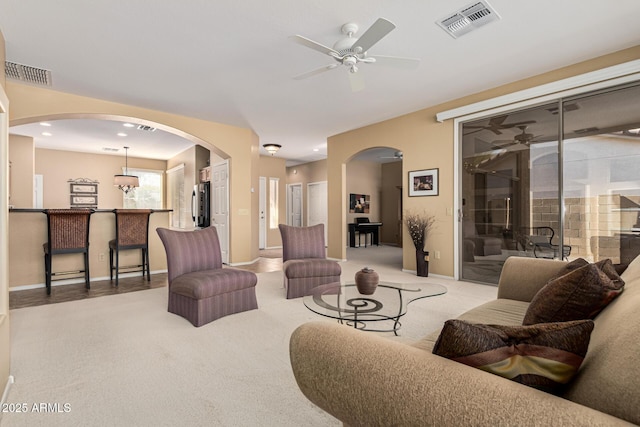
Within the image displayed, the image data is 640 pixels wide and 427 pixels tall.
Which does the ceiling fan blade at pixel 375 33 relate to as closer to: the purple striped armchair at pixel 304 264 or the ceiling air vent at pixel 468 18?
the ceiling air vent at pixel 468 18

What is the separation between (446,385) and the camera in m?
0.72

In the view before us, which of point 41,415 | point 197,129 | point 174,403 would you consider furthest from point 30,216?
point 174,403

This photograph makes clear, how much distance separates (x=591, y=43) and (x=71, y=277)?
7.29 metres

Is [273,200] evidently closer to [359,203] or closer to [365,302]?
[359,203]

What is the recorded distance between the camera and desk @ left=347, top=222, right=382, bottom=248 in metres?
9.74

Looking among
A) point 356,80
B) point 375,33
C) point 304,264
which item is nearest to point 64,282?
point 304,264

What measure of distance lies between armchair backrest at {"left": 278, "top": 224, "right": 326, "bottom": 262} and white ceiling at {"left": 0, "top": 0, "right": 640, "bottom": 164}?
1.99 meters

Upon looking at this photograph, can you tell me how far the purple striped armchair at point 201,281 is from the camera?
2.87m

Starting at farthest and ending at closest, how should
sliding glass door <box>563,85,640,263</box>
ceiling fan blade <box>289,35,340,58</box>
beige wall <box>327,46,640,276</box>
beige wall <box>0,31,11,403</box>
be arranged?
beige wall <box>327,46,640,276</box> → sliding glass door <box>563,85,640,263</box> → ceiling fan blade <box>289,35,340,58</box> → beige wall <box>0,31,11,403</box>

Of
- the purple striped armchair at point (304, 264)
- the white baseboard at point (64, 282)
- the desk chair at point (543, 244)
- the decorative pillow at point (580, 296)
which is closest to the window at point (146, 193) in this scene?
the white baseboard at point (64, 282)

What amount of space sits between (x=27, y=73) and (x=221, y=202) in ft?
11.9

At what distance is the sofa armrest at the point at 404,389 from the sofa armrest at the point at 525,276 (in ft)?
5.97

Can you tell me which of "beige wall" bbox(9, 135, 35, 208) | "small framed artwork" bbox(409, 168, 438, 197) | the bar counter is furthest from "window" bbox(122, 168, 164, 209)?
"small framed artwork" bbox(409, 168, 438, 197)

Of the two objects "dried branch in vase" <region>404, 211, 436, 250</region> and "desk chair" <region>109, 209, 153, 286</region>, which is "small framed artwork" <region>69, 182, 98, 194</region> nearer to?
"desk chair" <region>109, 209, 153, 286</region>
